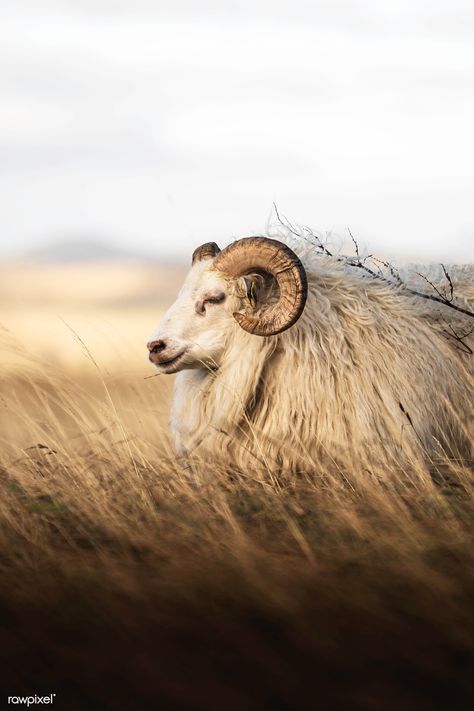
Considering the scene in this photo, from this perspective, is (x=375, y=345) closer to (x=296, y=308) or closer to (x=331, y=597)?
(x=296, y=308)

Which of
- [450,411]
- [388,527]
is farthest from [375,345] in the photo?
[388,527]

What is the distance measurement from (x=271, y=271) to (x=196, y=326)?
2.80ft

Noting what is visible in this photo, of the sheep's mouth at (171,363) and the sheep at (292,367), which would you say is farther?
the sheep's mouth at (171,363)

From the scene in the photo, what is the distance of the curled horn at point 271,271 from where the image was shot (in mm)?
8547

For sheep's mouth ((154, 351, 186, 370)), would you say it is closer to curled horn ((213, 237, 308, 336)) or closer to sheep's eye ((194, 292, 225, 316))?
sheep's eye ((194, 292, 225, 316))

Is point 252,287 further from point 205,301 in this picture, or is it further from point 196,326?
point 196,326

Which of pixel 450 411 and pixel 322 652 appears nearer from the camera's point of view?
pixel 322 652

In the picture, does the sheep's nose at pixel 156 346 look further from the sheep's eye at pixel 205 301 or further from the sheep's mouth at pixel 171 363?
the sheep's eye at pixel 205 301

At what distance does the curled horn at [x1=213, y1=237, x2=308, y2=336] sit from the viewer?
28.0 ft

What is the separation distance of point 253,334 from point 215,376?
625 mm

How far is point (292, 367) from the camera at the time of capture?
895cm

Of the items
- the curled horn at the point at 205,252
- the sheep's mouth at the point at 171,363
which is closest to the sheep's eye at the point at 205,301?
the sheep's mouth at the point at 171,363

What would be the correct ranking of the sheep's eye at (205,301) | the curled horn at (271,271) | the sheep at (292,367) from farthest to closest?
the sheep's eye at (205,301)
the sheep at (292,367)
the curled horn at (271,271)

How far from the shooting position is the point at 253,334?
885 cm
